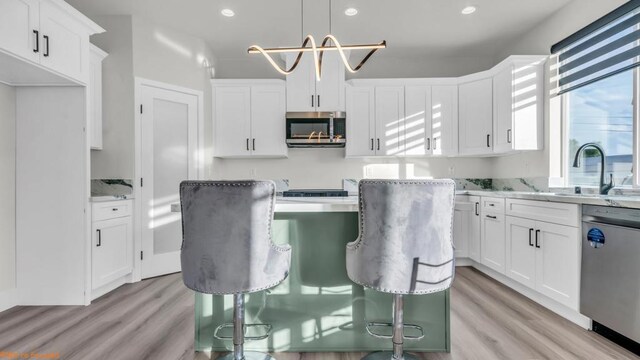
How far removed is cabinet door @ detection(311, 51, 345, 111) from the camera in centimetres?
398

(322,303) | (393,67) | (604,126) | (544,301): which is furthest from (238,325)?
(393,67)

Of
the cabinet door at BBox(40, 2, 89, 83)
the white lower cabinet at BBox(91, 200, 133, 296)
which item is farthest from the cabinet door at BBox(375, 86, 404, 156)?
the cabinet door at BBox(40, 2, 89, 83)

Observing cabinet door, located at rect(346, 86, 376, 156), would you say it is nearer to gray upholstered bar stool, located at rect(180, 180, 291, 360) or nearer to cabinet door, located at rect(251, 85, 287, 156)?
cabinet door, located at rect(251, 85, 287, 156)

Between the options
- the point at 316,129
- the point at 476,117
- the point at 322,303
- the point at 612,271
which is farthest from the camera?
the point at 316,129

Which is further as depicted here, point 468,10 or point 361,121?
point 361,121

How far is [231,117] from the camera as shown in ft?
13.4

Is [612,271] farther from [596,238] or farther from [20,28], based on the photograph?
[20,28]

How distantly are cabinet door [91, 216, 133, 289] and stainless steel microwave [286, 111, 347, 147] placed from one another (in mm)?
2076

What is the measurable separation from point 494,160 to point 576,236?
230 cm

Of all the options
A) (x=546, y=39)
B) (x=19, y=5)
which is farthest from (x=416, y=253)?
(x=546, y=39)

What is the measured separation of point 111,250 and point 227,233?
2.21 metres

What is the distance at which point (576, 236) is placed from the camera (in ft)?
7.07

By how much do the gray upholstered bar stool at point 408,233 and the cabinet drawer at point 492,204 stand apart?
202 centimetres

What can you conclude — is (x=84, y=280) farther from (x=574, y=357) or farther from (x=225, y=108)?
(x=574, y=357)
